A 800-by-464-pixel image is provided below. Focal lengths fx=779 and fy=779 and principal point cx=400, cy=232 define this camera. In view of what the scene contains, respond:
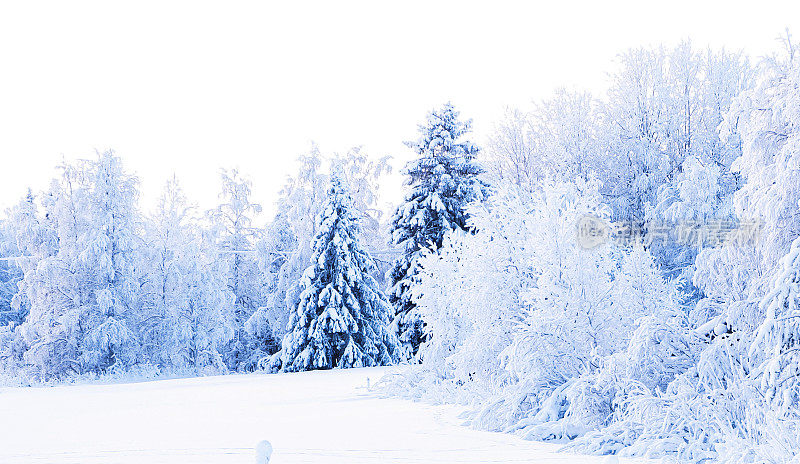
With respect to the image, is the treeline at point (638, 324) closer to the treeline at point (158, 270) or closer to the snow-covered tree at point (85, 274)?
the snow-covered tree at point (85, 274)

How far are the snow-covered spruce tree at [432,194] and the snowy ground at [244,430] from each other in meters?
10.4

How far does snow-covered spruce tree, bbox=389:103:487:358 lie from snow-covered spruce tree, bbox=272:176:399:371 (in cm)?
92

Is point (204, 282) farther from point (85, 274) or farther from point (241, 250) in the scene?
point (85, 274)

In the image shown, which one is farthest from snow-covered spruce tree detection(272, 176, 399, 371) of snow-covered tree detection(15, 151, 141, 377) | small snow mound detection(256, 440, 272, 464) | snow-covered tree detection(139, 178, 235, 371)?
small snow mound detection(256, 440, 272, 464)

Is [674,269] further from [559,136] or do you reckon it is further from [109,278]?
[109,278]

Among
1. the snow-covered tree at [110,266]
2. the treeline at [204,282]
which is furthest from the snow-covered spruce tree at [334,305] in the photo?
the snow-covered tree at [110,266]

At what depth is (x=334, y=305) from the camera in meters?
27.2

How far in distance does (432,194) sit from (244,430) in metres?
18.3

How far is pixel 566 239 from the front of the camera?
35.0 feet

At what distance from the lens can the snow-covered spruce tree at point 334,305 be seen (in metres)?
27.0

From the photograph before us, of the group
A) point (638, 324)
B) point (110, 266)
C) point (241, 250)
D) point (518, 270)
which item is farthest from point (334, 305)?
point (638, 324)

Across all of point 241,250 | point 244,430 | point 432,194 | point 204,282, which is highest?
point 432,194

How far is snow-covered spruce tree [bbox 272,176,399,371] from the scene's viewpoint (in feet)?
88.5

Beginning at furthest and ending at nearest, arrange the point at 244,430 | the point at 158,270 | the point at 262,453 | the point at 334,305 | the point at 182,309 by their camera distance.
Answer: the point at 182,309
the point at 158,270
the point at 334,305
the point at 244,430
the point at 262,453
